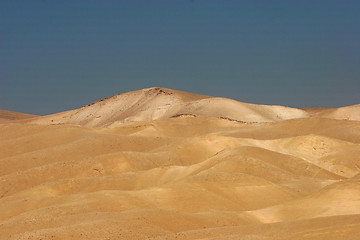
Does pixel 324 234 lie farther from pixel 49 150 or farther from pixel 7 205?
pixel 49 150

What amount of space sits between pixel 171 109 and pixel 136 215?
74557 millimetres

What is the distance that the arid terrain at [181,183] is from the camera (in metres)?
19.1

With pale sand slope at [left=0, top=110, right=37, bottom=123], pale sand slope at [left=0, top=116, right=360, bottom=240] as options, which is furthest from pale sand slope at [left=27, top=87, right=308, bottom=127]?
pale sand slope at [left=0, top=110, right=37, bottom=123]

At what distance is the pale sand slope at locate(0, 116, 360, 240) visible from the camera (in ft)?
62.4

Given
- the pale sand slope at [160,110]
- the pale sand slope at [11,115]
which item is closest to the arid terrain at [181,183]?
the pale sand slope at [160,110]

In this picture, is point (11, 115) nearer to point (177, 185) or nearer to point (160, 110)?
point (160, 110)

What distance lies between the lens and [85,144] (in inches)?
1853

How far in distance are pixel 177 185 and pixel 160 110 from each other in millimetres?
68122

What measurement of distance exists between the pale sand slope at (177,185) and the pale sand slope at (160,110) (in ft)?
83.6

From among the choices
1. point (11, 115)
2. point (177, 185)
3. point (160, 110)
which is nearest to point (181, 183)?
point (177, 185)

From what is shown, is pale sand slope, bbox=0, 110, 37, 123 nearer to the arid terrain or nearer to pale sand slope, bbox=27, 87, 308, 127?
pale sand slope, bbox=27, 87, 308, 127

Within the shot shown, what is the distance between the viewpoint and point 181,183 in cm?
2812

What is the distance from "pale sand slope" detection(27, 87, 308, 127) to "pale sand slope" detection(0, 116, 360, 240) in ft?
83.6

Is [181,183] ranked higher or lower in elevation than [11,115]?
lower
